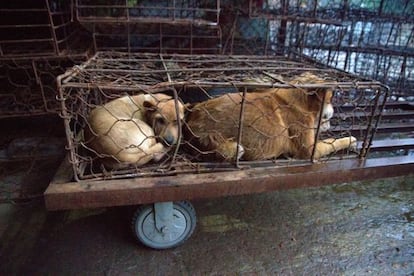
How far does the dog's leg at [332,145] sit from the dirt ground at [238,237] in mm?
631

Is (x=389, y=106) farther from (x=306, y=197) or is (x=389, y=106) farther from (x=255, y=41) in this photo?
(x=255, y=41)

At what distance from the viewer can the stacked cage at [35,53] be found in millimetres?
3111

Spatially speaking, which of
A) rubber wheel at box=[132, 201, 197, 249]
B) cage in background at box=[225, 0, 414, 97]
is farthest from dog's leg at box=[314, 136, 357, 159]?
cage in background at box=[225, 0, 414, 97]

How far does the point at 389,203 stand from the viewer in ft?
9.14

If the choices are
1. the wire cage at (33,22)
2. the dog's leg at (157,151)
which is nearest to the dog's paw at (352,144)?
the dog's leg at (157,151)

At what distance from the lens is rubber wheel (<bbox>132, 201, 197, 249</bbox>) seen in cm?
202

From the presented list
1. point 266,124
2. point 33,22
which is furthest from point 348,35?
point 33,22

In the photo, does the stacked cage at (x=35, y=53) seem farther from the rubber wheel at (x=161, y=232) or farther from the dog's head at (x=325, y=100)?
the dog's head at (x=325, y=100)

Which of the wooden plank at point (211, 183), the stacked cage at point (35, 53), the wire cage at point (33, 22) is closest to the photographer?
the wooden plank at point (211, 183)

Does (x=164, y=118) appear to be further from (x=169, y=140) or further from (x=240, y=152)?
(x=240, y=152)

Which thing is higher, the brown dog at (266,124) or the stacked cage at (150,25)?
the stacked cage at (150,25)

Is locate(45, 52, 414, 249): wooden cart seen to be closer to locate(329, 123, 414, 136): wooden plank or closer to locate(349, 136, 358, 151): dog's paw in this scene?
locate(349, 136, 358, 151): dog's paw

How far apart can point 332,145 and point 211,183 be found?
989 millimetres

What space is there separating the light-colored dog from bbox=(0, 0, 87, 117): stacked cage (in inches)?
53.4
